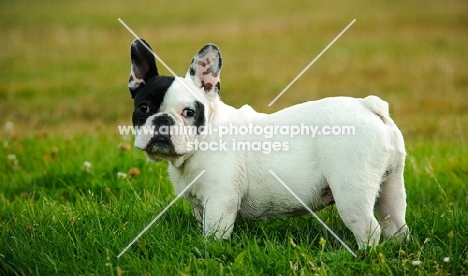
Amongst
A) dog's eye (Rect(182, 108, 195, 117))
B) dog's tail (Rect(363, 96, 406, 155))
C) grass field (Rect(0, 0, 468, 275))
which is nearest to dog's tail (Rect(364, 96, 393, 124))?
dog's tail (Rect(363, 96, 406, 155))

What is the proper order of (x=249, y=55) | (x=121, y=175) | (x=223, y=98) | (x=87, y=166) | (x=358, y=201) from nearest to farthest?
(x=358, y=201) < (x=121, y=175) < (x=87, y=166) < (x=223, y=98) < (x=249, y=55)

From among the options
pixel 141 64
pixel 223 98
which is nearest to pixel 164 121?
pixel 141 64

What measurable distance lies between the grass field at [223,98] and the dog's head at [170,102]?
72 cm

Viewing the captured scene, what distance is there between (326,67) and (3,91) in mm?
7559

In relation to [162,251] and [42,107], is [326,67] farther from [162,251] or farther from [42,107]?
[162,251]

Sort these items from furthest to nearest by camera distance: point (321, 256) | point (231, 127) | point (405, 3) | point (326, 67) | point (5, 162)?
point (405, 3) < point (326, 67) < point (5, 162) < point (231, 127) < point (321, 256)

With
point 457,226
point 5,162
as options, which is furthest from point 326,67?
point 457,226

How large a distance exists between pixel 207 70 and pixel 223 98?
8404 millimetres

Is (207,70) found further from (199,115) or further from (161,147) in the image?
(161,147)

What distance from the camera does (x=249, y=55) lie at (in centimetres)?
1762

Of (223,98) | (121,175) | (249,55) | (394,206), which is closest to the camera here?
(394,206)

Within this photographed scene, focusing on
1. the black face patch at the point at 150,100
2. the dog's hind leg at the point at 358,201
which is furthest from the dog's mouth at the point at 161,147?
the dog's hind leg at the point at 358,201

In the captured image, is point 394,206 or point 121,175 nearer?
point 394,206

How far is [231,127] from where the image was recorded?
4914mm
